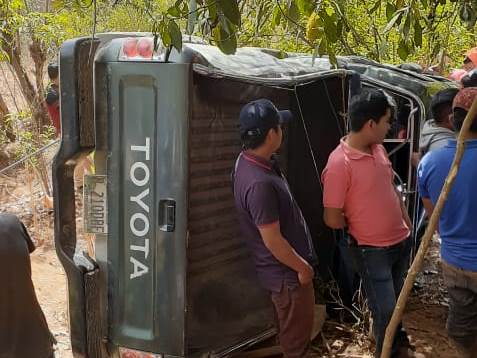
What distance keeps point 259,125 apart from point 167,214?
0.64 m

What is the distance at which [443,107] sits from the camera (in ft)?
13.7

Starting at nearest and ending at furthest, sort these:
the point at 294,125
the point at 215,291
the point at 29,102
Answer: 1. the point at 215,291
2. the point at 294,125
3. the point at 29,102

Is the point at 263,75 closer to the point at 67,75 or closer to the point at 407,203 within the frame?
the point at 67,75

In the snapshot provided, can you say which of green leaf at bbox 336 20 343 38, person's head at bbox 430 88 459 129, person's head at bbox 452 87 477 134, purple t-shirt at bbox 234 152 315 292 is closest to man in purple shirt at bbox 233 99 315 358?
purple t-shirt at bbox 234 152 315 292

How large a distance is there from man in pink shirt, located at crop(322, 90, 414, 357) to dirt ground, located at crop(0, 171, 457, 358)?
68 cm

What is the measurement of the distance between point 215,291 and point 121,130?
0.98m

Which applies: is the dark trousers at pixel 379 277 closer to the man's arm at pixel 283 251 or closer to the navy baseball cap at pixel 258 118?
the man's arm at pixel 283 251

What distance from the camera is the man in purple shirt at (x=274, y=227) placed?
3.12m

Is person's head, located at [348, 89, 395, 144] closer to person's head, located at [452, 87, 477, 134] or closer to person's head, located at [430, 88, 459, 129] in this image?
person's head, located at [452, 87, 477, 134]

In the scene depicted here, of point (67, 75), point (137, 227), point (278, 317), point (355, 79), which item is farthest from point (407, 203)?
point (67, 75)

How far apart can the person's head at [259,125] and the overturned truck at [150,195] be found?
0.58ft

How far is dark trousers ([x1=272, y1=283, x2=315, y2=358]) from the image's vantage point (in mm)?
3332

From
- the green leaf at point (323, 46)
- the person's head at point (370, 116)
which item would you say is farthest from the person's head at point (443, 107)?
the green leaf at point (323, 46)

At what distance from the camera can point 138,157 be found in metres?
3.09
